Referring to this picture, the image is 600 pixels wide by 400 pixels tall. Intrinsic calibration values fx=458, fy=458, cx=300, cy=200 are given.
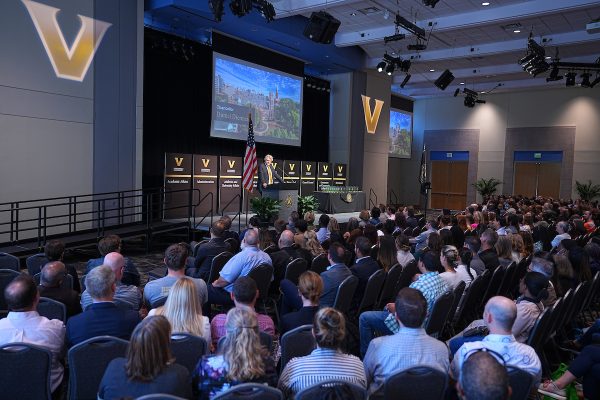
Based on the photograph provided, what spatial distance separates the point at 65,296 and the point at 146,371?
6.16 ft

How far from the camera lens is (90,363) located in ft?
8.09

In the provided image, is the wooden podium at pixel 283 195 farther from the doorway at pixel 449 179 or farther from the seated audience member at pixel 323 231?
the doorway at pixel 449 179

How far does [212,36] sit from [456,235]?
9.44 meters

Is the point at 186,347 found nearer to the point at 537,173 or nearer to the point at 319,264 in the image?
the point at 319,264

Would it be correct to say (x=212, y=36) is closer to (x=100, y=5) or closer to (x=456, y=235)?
(x=100, y=5)

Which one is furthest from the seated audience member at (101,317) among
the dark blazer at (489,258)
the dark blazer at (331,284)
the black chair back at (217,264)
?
the dark blazer at (489,258)

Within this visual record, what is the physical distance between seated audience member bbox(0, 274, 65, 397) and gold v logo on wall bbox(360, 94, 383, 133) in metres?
16.5

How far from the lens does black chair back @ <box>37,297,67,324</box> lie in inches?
125

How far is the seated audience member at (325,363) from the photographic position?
90.2 inches

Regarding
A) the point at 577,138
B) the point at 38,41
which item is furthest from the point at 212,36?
the point at 577,138

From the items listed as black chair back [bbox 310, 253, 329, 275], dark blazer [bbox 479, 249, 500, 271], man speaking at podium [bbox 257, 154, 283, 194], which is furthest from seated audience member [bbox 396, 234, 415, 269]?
man speaking at podium [bbox 257, 154, 283, 194]

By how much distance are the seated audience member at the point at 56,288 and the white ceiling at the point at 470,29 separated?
9.77 m

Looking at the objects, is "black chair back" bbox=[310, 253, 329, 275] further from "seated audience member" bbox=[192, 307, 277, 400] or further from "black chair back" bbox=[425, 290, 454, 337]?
"seated audience member" bbox=[192, 307, 277, 400]

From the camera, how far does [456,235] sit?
692cm
